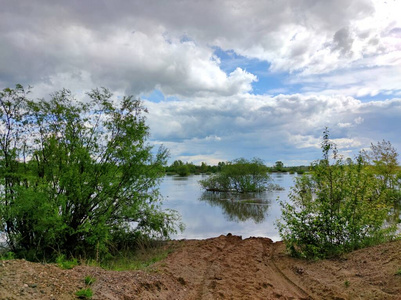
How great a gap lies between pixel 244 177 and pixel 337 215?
106ft

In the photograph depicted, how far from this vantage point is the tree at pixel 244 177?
42469mm

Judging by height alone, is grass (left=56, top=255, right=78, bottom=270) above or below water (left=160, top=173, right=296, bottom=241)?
above

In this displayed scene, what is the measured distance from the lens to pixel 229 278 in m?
8.34

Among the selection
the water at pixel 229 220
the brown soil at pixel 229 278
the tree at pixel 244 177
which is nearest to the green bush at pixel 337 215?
the brown soil at pixel 229 278

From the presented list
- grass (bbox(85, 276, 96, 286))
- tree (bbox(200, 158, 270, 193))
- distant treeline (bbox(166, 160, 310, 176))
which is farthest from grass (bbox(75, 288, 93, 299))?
distant treeline (bbox(166, 160, 310, 176))

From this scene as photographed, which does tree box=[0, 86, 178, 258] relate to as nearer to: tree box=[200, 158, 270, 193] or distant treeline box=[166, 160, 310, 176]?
tree box=[200, 158, 270, 193]

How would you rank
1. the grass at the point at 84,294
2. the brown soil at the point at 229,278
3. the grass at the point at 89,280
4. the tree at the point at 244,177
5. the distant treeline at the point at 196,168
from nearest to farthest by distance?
the grass at the point at 84,294 → the brown soil at the point at 229,278 → the grass at the point at 89,280 → the tree at the point at 244,177 → the distant treeline at the point at 196,168

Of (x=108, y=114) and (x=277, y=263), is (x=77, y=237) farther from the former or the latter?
(x=277, y=263)

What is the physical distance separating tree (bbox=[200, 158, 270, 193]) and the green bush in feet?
103

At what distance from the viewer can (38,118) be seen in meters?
12.4

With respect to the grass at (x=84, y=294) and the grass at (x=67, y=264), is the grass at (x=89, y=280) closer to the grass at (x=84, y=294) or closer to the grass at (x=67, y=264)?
the grass at (x=84, y=294)

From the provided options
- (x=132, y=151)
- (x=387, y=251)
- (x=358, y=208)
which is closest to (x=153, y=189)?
(x=132, y=151)

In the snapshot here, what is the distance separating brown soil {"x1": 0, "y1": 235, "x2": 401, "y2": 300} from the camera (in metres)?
5.34

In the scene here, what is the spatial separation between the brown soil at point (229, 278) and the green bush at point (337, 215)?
0.74 metres
